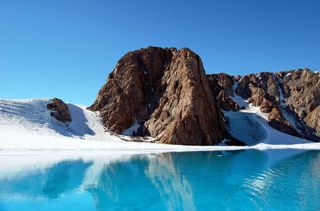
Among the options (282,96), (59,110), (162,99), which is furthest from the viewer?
(282,96)

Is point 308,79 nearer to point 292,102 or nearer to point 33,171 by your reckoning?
point 292,102

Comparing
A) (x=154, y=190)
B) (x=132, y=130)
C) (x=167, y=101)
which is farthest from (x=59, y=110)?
(x=154, y=190)

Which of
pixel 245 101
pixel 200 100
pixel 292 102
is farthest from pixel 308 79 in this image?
pixel 200 100

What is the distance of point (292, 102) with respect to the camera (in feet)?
509

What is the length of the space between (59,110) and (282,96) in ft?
383

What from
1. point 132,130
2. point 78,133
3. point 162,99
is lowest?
point 78,133

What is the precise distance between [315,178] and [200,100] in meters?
56.1

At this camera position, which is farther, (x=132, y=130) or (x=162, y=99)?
(x=162, y=99)

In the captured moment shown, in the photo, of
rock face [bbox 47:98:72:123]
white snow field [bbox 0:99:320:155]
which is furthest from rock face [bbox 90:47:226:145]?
rock face [bbox 47:98:72:123]

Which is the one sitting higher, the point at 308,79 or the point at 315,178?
the point at 308,79

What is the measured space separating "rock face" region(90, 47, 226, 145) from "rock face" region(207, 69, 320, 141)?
26161 millimetres

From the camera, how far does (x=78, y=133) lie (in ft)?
255

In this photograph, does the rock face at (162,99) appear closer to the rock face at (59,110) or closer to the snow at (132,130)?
the snow at (132,130)

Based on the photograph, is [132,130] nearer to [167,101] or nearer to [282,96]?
[167,101]
